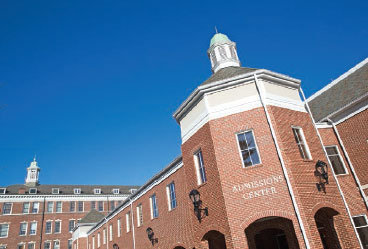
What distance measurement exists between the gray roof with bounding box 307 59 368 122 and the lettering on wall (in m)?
7.36

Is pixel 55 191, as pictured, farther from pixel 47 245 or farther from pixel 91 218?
pixel 91 218

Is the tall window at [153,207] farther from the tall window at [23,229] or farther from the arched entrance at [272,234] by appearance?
the tall window at [23,229]

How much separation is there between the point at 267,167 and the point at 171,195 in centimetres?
803

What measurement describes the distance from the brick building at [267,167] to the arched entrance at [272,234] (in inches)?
1.9

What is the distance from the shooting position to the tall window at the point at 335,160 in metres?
14.8

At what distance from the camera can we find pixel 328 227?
509 inches

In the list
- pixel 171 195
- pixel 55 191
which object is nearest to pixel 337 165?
pixel 171 195

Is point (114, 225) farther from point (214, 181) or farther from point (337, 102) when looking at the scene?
point (337, 102)

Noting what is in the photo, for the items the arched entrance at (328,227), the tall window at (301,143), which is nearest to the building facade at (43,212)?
the arched entrance at (328,227)

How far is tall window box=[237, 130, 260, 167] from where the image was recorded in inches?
476

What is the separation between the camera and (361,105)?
14383mm

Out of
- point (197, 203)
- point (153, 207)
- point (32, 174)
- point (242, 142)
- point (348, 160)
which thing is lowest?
point (197, 203)

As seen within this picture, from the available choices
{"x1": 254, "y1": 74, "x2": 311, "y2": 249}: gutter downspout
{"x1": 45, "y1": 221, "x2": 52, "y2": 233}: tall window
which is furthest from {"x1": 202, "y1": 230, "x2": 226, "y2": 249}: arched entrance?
{"x1": 45, "y1": 221, "x2": 52, "y2": 233}: tall window

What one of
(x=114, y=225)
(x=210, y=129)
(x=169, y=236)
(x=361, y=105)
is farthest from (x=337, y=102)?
(x=114, y=225)
